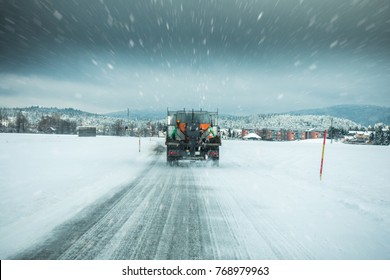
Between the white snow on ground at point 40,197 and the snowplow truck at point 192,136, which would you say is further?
the snowplow truck at point 192,136

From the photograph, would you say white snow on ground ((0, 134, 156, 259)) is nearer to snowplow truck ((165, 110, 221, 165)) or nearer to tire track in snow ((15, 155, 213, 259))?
tire track in snow ((15, 155, 213, 259))

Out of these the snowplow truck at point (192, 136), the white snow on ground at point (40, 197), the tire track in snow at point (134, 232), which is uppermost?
the snowplow truck at point (192, 136)

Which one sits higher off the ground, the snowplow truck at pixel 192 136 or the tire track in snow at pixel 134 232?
the snowplow truck at pixel 192 136

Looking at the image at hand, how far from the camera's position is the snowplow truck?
14453mm

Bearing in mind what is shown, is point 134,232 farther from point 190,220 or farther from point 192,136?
point 192,136

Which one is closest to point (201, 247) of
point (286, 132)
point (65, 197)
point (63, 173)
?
point (65, 197)

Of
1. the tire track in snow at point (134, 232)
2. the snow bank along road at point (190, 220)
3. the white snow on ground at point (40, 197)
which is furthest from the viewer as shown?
the white snow on ground at point (40, 197)

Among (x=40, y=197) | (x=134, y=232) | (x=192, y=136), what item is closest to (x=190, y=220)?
(x=134, y=232)

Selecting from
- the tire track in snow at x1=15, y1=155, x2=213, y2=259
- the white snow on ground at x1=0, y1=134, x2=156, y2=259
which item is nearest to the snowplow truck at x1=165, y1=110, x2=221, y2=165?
the white snow on ground at x1=0, y1=134, x2=156, y2=259

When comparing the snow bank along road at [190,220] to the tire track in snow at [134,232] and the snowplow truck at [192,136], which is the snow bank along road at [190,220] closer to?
the tire track in snow at [134,232]

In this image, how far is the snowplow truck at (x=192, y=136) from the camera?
14.5 meters

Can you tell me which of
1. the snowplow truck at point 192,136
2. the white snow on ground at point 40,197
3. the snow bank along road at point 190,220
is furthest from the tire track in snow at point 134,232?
the snowplow truck at point 192,136

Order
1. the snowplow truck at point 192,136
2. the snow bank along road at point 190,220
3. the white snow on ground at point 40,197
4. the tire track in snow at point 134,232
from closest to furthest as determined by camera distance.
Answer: the tire track in snow at point 134,232, the snow bank along road at point 190,220, the white snow on ground at point 40,197, the snowplow truck at point 192,136
